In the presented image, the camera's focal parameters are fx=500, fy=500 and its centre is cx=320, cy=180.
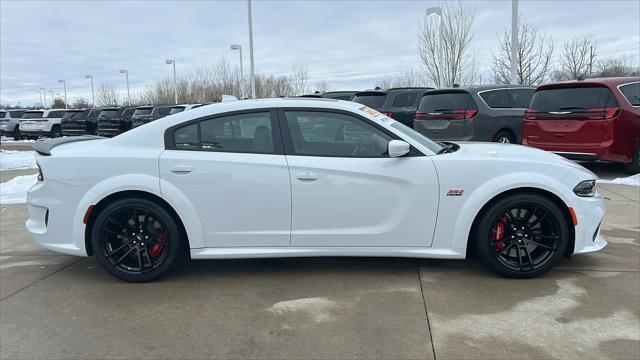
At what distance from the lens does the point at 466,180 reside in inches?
160

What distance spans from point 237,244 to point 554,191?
103 inches

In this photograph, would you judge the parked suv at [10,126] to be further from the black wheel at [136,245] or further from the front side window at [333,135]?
the front side window at [333,135]

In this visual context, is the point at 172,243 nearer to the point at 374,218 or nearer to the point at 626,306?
the point at 374,218

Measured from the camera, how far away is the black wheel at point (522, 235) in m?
4.06

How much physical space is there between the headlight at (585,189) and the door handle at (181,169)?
316 centimetres

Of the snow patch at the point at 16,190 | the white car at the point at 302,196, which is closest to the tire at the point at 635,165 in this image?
the white car at the point at 302,196

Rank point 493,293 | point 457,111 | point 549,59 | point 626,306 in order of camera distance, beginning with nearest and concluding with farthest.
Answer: point 626,306 < point 493,293 < point 457,111 < point 549,59

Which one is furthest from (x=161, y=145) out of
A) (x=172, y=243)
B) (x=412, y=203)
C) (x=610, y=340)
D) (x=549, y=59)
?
(x=549, y=59)

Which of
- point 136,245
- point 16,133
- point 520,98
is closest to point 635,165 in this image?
point 520,98

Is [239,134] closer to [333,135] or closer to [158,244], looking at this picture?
[333,135]

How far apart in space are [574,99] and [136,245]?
755 cm

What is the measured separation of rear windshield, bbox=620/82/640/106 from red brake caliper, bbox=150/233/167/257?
785 centimetres

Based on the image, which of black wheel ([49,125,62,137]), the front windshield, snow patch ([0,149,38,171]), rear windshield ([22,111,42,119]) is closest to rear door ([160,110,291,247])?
the front windshield

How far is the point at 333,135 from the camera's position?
424 cm
